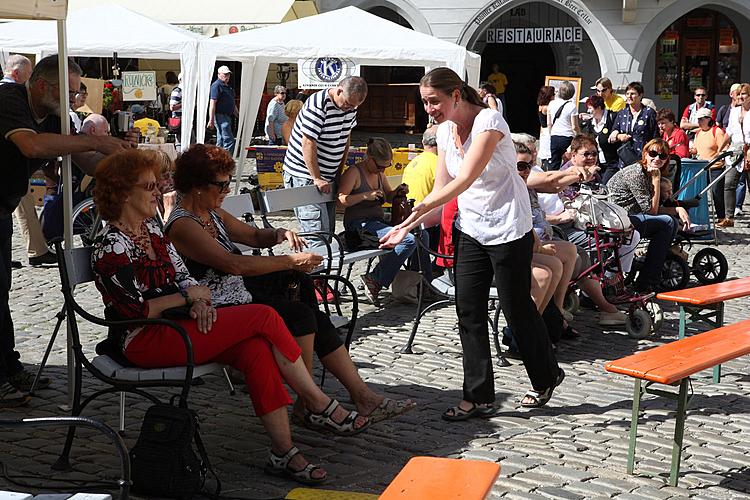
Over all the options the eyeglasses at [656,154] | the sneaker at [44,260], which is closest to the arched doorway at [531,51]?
→ the eyeglasses at [656,154]

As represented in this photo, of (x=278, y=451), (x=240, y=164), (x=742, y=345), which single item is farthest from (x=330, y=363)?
(x=240, y=164)

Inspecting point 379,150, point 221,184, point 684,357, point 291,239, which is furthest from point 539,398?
point 379,150

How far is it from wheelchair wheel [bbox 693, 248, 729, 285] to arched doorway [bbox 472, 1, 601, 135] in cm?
1472

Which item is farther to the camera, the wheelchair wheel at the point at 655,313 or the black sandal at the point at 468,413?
the wheelchair wheel at the point at 655,313

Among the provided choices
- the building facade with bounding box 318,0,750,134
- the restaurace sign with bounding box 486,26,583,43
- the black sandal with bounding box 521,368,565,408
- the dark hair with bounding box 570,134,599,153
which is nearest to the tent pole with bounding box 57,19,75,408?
the black sandal with bounding box 521,368,565,408

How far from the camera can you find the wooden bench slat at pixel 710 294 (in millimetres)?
6562

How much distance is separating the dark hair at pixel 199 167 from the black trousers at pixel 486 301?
3.97ft

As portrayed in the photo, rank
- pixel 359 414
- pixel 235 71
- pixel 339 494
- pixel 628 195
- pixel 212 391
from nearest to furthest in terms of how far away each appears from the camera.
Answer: pixel 339 494
pixel 359 414
pixel 212 391
pixel 628 195
pixel 235 71

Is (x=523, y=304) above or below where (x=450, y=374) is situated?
above

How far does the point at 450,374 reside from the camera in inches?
256

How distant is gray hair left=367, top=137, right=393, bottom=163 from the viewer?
8.52 m

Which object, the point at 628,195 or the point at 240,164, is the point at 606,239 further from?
the point at 240,164

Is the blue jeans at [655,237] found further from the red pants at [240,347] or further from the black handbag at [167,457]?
the black handbag at [167,457]

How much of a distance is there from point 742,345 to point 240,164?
33.5ft
